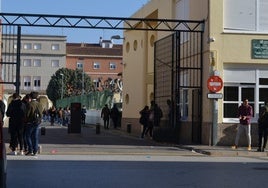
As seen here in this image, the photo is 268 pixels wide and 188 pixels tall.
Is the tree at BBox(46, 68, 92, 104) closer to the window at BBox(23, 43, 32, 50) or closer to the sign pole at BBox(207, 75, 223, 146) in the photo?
the window at BBox(23, 43, 32, 50)

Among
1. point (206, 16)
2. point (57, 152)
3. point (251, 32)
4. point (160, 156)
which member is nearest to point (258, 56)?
point (251, 32)

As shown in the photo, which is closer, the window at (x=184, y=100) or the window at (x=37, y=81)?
the window at (x=184, y=100)

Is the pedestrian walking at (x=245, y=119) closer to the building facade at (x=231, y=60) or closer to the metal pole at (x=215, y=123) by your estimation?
the metal pole at (x=215, y=123)

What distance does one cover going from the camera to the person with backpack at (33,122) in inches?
719

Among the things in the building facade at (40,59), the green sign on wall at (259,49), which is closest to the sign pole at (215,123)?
the green sign on wall at (259,49)

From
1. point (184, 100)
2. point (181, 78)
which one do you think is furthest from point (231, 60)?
point (184, 100)

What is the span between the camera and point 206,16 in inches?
961

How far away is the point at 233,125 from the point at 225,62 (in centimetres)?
246

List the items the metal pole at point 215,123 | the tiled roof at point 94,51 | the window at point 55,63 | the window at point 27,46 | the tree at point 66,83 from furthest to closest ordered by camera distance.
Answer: the tiled roof at point 94,51
the window at point 55,63
the window at point 27,46
the tree at point 66,83
the metal pole at point 215,123

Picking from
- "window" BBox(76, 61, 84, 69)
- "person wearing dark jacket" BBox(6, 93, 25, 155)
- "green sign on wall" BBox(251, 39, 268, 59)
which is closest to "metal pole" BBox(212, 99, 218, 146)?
"green sign on wall" BBox(251, 39, 268, 59)

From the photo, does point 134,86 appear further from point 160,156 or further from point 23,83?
point 23,83

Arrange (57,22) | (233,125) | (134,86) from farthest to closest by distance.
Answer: (134,86) → (57,22) → (233,125)

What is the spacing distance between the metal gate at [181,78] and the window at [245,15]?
1388 mm

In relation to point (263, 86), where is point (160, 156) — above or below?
below
